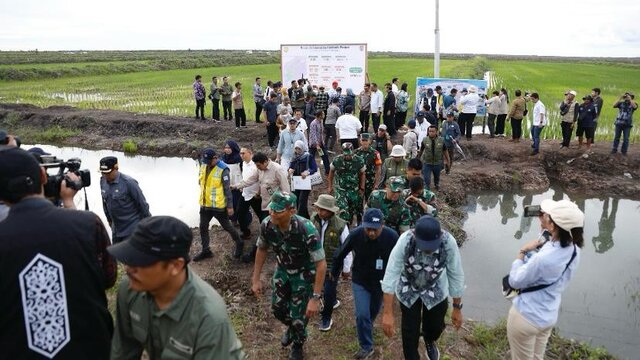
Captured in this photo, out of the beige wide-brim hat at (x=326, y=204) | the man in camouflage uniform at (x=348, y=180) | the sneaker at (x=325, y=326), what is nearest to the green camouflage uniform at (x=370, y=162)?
the man in camouflage uniform at (x=348, y=180)

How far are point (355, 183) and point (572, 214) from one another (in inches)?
145

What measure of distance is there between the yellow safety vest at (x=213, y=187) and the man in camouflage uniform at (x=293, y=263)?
2.15 m

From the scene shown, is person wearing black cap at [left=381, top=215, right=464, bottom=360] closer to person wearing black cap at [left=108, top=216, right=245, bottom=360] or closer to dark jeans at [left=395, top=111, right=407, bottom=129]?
person wearing black cap at [left=108, top=216, right=245, bottom=360]

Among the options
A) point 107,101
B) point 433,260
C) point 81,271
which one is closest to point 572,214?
point 433,260

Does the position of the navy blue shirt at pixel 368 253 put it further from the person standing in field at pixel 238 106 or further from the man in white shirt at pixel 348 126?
the person standing in field at pixel 238 106

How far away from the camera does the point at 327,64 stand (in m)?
16.6

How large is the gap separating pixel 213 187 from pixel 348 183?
5.99 feet

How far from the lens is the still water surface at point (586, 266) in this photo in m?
5.56

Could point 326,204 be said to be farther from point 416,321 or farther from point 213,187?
point 213,187

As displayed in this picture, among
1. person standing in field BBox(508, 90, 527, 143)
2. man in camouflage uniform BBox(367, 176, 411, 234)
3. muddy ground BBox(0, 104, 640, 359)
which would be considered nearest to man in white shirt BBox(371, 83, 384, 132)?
muddy ground BBox(0, 104, 640, 359)

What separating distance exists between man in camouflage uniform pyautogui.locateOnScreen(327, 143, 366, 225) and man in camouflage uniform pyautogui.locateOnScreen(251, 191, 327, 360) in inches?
98.7

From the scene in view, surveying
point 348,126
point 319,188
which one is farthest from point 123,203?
point 348,126

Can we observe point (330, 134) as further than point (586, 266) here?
Yes

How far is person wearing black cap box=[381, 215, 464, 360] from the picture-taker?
3.70m
